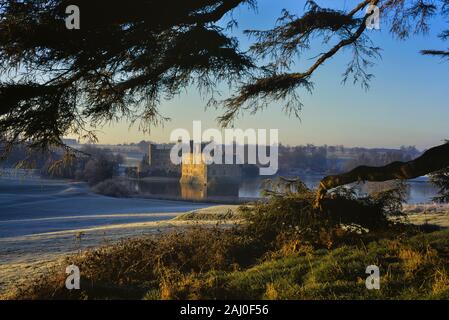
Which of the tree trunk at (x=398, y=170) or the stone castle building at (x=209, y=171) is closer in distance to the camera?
the tree trunk at (x=398, y=170)

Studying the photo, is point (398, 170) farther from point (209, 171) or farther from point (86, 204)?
point (209, 171)

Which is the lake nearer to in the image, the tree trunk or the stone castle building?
the stone castle building

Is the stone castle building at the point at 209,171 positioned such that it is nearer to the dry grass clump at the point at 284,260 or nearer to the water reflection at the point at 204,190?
the water reflection at the point at 204,190

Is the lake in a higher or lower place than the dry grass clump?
lower

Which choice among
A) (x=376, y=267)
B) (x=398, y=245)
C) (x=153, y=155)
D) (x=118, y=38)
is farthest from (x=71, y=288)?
(x=153, y=155)

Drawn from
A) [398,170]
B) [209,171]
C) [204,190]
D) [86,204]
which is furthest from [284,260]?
[209,171]

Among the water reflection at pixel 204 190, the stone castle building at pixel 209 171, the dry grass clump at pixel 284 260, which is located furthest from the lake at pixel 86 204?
the dry grass clump at pixel 284 260

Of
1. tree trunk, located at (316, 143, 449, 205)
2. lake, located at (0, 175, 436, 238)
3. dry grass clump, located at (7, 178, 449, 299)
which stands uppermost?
tree trunk, located at (316, 143, 449, 205)

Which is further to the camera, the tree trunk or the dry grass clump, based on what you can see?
the tree trunk

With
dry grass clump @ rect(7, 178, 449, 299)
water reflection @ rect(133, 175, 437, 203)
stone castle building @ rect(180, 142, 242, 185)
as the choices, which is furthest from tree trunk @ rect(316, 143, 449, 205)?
stone castle building @ rect(180, 142, 242, 185)
